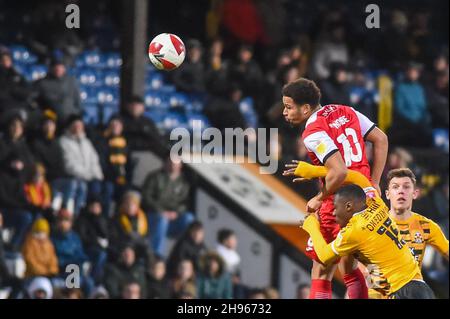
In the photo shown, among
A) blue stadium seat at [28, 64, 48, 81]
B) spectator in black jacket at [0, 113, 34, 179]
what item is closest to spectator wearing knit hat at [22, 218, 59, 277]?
spectator in black jacket at [0, 113, 34, 179]

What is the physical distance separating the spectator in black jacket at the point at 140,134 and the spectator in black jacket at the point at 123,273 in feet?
5.66

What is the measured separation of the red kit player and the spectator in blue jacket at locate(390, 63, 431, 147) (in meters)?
9.58

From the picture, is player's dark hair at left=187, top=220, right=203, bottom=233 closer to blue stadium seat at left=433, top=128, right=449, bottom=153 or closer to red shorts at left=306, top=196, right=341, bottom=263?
blue stadium seat at left=433, top=128, right=449, bottom=153

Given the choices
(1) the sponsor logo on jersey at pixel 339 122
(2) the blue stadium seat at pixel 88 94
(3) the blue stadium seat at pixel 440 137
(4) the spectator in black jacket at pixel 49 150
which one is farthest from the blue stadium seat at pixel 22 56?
(1) the sponsor logo on jersey at pixel 339 122

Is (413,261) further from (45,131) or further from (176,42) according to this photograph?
(45,131)

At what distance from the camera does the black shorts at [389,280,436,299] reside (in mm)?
10688

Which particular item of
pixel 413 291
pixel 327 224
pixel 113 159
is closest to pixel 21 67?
pixel 113 159

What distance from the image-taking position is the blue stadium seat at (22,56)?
66.4 ft

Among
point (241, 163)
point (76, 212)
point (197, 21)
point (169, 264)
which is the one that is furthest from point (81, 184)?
point (197, 21)

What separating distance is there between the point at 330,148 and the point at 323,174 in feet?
0.73

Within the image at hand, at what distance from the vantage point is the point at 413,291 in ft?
35.3

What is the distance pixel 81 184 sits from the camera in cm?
1753

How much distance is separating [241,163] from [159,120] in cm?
167

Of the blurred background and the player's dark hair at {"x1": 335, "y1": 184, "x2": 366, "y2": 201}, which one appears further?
the blurred background
